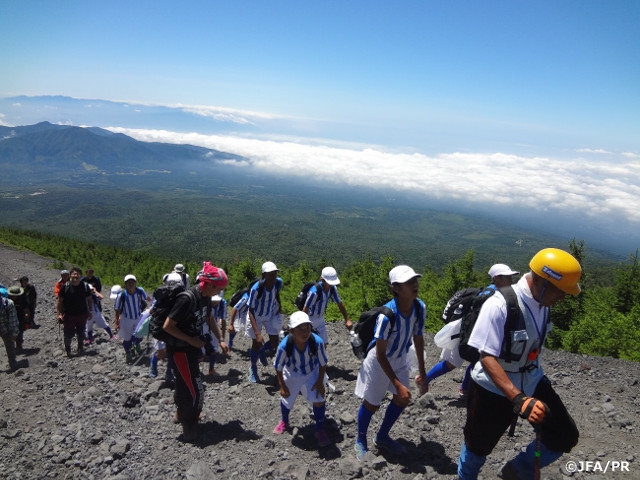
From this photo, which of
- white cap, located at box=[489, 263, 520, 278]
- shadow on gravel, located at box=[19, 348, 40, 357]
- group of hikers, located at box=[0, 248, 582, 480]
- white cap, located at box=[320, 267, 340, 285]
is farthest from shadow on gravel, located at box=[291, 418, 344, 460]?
shadow on gravel, located at box=[19, 348, 40, 357]

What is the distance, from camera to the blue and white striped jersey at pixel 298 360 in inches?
187

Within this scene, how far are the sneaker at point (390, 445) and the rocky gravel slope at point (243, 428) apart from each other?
0.33ft

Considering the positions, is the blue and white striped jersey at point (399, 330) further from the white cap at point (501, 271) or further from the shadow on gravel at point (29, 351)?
the shadow on gravel at point (29, 351)

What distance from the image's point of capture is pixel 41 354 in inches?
348

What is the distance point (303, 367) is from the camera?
15.8 ft

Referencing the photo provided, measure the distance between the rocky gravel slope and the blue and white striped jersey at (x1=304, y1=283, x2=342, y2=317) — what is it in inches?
54.6

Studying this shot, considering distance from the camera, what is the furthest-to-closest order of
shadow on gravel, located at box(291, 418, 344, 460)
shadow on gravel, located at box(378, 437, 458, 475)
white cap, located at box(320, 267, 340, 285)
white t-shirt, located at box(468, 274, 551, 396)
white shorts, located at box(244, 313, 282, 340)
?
1. white shorts, located at box(244, 313, 282, 340)
2. white cap, located at box(320, 267, 340, 285)
3. shadow on gravel, located at box(291, 418, 344, 460)
4. shadow on gravel, located at box(378, 437, 458, 475)
5. white t-shirt, located at box(468, 274, 551, 396)

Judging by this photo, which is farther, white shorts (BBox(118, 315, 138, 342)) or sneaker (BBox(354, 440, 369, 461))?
white shorts (BBox(118, 315, 138, 342))

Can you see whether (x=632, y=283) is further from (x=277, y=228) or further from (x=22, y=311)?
(x=277, y=228)

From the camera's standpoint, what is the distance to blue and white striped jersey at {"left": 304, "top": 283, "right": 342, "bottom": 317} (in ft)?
22.3

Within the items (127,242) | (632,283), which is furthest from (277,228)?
(632,283)

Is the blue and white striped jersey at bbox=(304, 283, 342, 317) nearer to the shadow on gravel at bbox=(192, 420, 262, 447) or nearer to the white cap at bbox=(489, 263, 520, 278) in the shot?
the shadow on gravel at bbox=(192, 420, 262, 447)

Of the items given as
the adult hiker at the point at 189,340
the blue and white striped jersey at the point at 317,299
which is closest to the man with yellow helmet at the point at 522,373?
the adult hiker at the point at 189,340

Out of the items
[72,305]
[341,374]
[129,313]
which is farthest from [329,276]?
[72,305]
